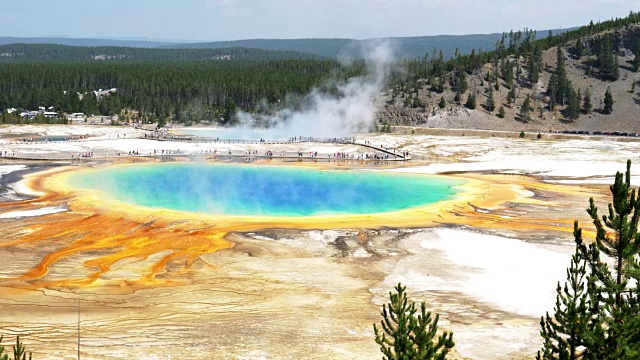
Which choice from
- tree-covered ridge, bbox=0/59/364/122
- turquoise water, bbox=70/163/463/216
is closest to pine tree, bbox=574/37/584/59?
tree-covered ridge, bbox=0/59/364/122

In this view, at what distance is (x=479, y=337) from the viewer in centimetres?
1786

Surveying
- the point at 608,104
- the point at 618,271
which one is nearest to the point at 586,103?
the point at 608,104

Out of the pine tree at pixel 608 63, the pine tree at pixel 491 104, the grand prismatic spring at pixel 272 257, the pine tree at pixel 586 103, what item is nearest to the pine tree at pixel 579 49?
the pine tree at pixel 608 63

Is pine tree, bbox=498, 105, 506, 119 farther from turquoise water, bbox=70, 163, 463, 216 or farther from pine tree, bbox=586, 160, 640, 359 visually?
pine tree, bbox=586, 160, 640, 359

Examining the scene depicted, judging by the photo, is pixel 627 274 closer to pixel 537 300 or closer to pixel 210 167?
pixel 537 300

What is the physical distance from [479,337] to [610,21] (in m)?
118

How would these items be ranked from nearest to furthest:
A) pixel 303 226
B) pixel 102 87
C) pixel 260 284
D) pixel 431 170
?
pixel 260 284 < pixel 303 226 < pixel 431 170 < pixel 102 87

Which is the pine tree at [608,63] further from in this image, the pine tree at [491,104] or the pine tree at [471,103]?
the pine tree at [471,103]

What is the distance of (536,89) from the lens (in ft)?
336

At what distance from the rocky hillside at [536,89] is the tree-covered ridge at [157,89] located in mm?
17690

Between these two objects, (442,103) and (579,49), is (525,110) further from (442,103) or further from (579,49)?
(579,49)

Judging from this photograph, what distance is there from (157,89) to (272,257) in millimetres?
98670

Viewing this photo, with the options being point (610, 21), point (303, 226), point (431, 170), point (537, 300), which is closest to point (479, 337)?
point (537, 300)

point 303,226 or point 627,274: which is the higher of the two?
point 627,274
